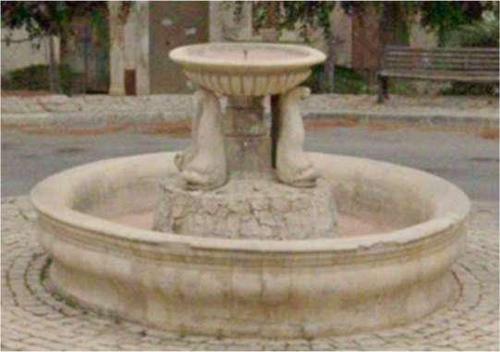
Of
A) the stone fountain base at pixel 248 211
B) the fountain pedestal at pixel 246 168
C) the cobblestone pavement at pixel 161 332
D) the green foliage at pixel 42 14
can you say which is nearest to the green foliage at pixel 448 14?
the green foliage at pixel 42 14

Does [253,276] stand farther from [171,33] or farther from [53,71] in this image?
[171,33]

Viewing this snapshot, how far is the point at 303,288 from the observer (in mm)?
7438

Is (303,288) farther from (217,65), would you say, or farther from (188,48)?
(188,48)

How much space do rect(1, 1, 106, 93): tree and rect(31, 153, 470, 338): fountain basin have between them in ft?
36.7

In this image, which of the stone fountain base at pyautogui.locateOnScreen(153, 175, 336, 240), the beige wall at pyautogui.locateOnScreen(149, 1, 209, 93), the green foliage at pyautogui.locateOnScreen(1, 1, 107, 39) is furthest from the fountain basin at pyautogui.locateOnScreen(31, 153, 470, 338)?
the beige wall at pyautogui.locateOnScreen(149, 1, 209, 93)

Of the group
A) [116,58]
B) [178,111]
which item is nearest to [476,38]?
[178,111]

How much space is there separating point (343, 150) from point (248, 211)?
6722mm

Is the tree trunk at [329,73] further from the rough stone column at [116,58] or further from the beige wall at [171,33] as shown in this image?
the rough stone column at [116,58]

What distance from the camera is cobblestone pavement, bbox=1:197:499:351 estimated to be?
7477mm

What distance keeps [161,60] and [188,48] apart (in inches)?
470

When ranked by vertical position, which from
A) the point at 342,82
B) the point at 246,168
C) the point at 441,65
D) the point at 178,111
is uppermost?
the point at 246,168

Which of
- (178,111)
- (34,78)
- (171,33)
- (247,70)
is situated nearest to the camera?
(247,70)

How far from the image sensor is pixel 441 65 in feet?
60.4

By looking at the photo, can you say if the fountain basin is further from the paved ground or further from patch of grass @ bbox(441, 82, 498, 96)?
patch of grass @ bbox(441, 82, 498, 96)
